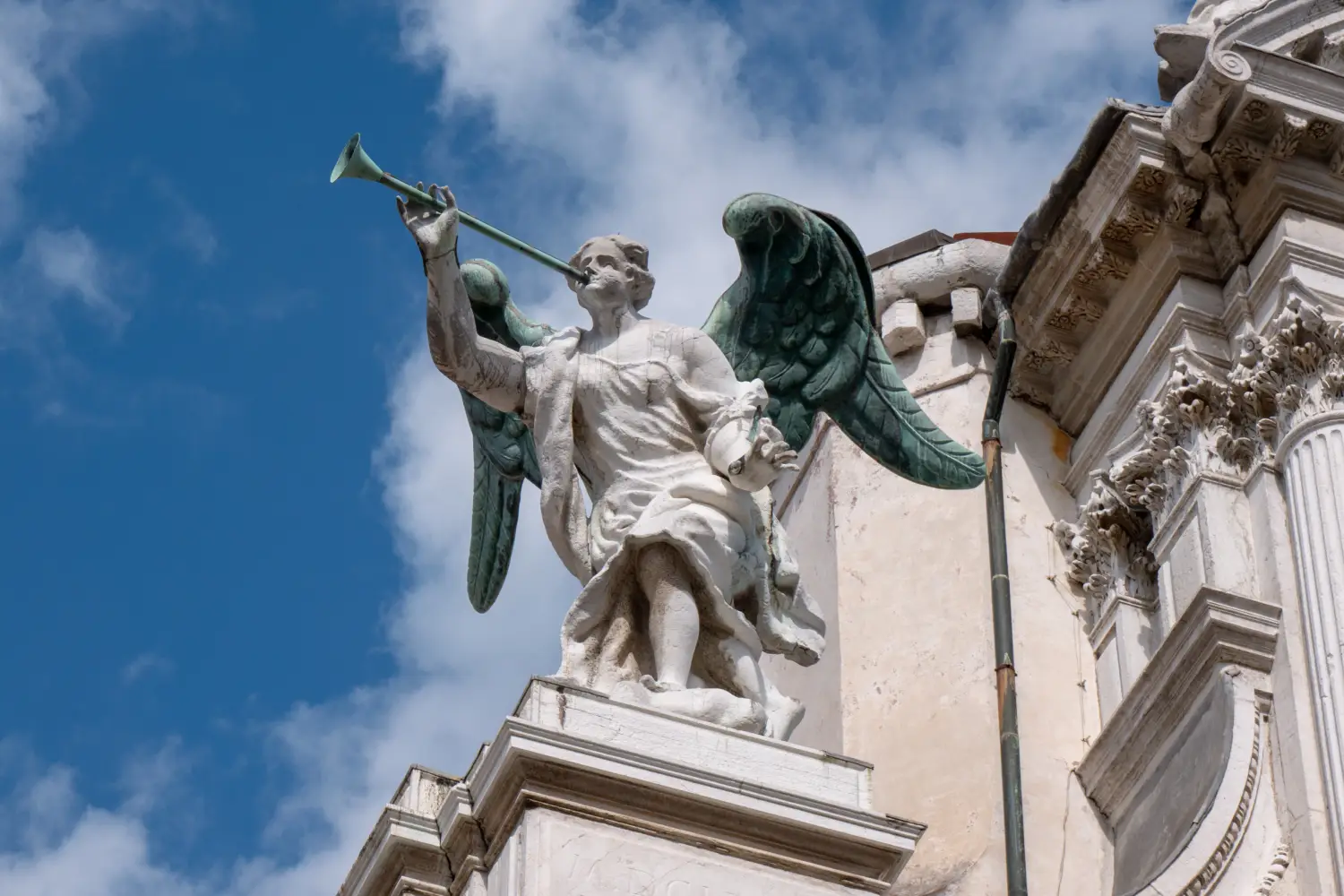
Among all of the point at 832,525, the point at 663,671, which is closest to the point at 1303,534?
the point at 832,525

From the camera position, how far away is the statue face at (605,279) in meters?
10.8

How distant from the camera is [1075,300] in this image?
15.2 m

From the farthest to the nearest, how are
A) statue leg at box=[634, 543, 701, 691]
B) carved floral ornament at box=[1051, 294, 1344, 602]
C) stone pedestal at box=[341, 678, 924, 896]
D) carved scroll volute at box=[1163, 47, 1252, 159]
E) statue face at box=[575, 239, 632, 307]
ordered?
carved scroll volute at box=[1163, 47, 1252, 159] < carved floral ornament at box=[1051, 294, 1344, 602] < statue face at box=[575, 239, 632, 307] < statue leg at box=[634, 543, 701, 691] < stone pedestal at box=[341, 678, 924, 896]

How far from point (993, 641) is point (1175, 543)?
3.52 ft

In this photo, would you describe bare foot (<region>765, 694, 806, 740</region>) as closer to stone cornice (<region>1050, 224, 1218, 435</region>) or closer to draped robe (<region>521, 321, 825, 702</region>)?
draped robe (<region>521, 321, 825, 702</region>)

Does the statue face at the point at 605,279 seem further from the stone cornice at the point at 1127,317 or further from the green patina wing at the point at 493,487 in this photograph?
the stone cornice at the point at 1127,317

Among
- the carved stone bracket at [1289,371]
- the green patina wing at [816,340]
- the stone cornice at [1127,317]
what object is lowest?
the green patina wing at [816,340]

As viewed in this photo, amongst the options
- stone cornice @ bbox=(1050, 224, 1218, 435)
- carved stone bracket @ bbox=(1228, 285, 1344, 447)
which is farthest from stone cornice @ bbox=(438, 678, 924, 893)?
stone cornice @ bbox=(1050, 224, 1218, 435)

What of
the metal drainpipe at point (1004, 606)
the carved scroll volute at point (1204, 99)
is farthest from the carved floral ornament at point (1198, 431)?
the carved scroll volute at point (1204, 99)

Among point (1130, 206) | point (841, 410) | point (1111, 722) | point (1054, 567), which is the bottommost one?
point (841, 410)

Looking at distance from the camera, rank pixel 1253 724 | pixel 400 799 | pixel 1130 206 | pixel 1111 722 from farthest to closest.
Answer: pixel 1130 206
pixel 1111 722
pixel 1253 724
pixel 400 799

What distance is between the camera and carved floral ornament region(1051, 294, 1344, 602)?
13539 mm

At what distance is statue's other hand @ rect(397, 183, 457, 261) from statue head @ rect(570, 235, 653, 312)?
0.72 meters

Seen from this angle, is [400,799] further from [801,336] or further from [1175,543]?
[1175,543]
